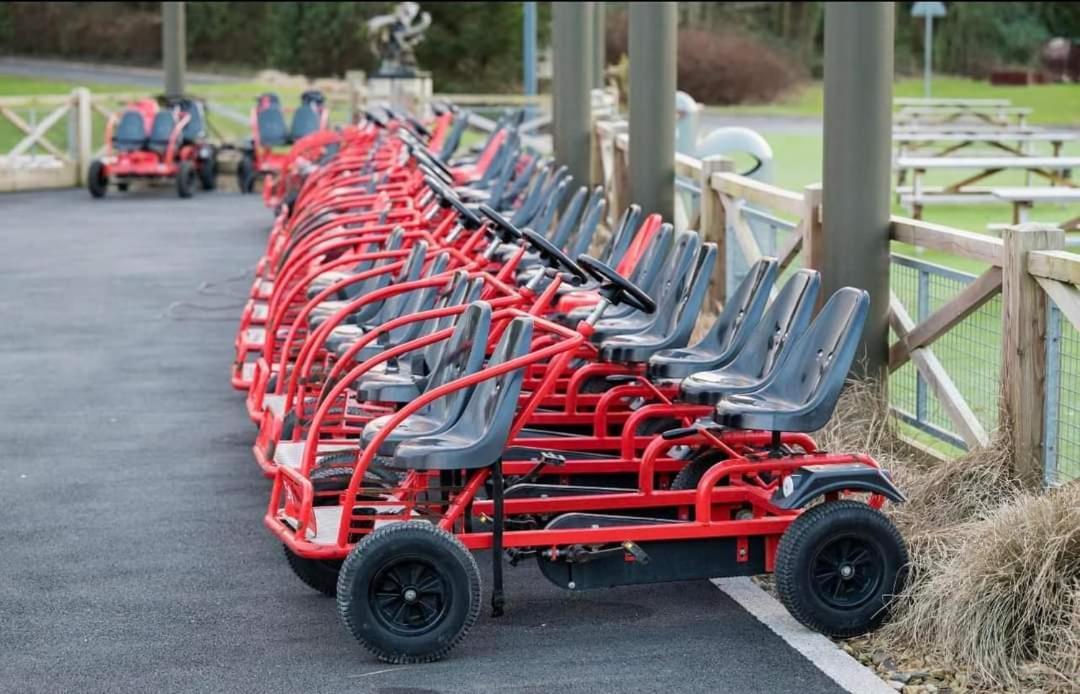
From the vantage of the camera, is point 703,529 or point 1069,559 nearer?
point 1069,559

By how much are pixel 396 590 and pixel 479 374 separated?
711 millimetres

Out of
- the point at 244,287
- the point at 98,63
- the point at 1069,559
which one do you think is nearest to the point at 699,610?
the point at 1069,559

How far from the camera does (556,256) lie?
6.95 m

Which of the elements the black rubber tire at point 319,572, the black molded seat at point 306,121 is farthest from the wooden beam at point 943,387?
the black molded seat at point 306,121

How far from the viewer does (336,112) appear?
3347 centimetres

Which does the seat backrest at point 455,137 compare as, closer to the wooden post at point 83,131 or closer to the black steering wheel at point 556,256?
the black steering wheel at point 556,256

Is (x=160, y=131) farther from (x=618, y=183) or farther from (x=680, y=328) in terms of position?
(x=680, y=328)

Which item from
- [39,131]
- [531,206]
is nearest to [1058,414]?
[531,206]

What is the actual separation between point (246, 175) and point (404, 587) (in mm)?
20782

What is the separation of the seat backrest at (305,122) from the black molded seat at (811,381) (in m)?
19.6

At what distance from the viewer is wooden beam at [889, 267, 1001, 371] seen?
23.6 feet

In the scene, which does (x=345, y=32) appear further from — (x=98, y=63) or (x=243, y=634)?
(x=243, y=634)

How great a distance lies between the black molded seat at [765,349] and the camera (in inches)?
257

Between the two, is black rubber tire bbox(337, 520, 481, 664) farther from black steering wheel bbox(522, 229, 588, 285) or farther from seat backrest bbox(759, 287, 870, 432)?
black steering wheel bbox(522, 229, 588, 285)
